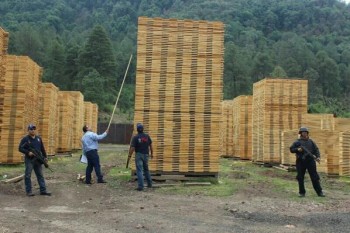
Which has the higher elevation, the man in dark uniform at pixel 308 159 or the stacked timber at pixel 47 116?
the stacked timber at pixel 47 116

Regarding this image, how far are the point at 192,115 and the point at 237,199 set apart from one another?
10.6 ft

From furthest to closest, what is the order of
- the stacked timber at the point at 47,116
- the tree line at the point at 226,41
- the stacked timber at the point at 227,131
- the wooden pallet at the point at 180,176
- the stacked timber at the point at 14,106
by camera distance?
the tree line at the point at 226,41, the stacked timber at the point at 227,131, the stacked timber at the point at 47,116, the stacked timber at the point at 14,106, the wooden pallet at the point at 180,176

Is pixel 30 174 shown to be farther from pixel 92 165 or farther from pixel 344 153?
pixel 344 153

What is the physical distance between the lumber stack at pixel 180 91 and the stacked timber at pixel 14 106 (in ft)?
17.7

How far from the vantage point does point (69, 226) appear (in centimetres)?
758

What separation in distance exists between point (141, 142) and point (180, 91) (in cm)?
196

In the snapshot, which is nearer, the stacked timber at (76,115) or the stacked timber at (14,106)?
the stacked timber at (14,106)

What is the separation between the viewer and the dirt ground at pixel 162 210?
766 centimetres

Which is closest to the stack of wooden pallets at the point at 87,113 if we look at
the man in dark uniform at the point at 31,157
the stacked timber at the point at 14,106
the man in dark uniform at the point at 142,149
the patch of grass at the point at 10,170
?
the stacked timber at the point at 14,106

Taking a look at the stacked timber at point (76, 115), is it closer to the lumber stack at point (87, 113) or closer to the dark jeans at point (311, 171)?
the lumber stack at point (87, 113)

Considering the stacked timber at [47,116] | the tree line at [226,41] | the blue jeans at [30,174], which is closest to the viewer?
the blue jeans at [30,174]

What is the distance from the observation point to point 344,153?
1598 cm

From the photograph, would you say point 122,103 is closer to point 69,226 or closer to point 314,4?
point 69,226

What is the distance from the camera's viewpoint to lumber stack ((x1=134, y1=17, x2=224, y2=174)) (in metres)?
13.2
